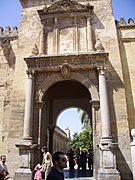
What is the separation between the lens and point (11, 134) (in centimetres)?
936

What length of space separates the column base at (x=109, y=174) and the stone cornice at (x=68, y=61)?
4.19m

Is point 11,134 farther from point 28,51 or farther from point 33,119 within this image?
point 28,51

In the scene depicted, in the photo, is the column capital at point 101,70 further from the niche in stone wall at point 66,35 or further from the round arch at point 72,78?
the niche in stone wall at point 66,35

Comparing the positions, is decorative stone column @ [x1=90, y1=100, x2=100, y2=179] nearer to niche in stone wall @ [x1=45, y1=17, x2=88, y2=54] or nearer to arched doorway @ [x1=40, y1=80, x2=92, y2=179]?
niche in stone wall @ [x1=45, y1=17, x2=88, y2=54]

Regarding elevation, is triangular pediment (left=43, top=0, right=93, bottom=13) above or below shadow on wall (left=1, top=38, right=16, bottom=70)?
above

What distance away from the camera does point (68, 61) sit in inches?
380

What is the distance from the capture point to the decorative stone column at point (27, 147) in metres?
8.10

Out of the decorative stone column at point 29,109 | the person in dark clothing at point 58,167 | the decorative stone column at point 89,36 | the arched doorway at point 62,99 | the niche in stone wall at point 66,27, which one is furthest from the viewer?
the arched doorway at point 62,99

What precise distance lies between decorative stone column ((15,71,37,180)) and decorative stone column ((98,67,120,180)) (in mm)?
2635

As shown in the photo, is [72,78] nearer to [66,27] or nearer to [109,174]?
[66,27]

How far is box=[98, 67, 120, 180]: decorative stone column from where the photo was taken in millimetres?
7680

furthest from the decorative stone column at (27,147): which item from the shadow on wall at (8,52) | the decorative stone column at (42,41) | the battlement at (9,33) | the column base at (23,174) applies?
the battlement at (9,33)

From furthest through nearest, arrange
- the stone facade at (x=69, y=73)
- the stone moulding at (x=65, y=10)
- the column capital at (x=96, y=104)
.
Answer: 1. the stone moulding at (x=65, y=10)
2. the column capital at (x=96, y=104)
3. the stone facade at (x=69, y=73)

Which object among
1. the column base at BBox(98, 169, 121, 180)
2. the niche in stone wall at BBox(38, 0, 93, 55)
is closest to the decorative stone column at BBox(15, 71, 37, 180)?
the column base at BBox(98, 169, 121, 180)
